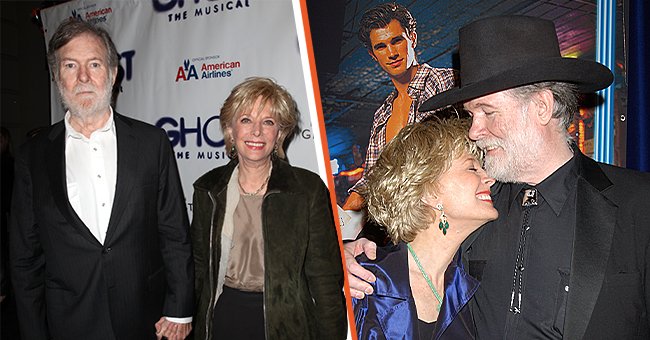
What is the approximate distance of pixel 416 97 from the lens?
8.21 feet

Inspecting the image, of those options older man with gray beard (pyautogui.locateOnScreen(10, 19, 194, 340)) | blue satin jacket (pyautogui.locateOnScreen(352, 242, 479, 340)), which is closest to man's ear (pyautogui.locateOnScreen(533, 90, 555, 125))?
blue satin jacket (pyautogui.locateOnScreen(352, 242, 479, 340))

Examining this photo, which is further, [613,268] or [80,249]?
[80,249]

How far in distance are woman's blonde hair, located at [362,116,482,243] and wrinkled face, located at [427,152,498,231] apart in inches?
1.0

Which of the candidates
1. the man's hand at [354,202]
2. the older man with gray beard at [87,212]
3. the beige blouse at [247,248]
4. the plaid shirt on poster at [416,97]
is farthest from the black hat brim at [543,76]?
the older man with gray beard at [87,212]

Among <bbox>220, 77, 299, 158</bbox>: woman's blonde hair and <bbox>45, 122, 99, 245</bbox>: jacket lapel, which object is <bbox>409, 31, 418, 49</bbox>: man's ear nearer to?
<bbox>220, 77, 299, 158</bbox>: woman's blonde hair

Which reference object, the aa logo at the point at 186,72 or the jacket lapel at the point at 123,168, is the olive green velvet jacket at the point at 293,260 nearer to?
the jacket lapel at the point at 123,168

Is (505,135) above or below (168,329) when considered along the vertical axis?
above

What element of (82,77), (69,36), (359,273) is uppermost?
(69,36)

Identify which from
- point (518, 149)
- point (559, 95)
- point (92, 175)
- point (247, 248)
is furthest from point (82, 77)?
point (559, 95)

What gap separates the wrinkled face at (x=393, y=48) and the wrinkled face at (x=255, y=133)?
2.45 ft

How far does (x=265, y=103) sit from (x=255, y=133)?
0.15 metres

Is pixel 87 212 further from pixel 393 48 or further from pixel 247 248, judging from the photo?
pixel 393 48

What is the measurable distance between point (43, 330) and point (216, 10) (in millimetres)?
1794

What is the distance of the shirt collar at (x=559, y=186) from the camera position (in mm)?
1572
